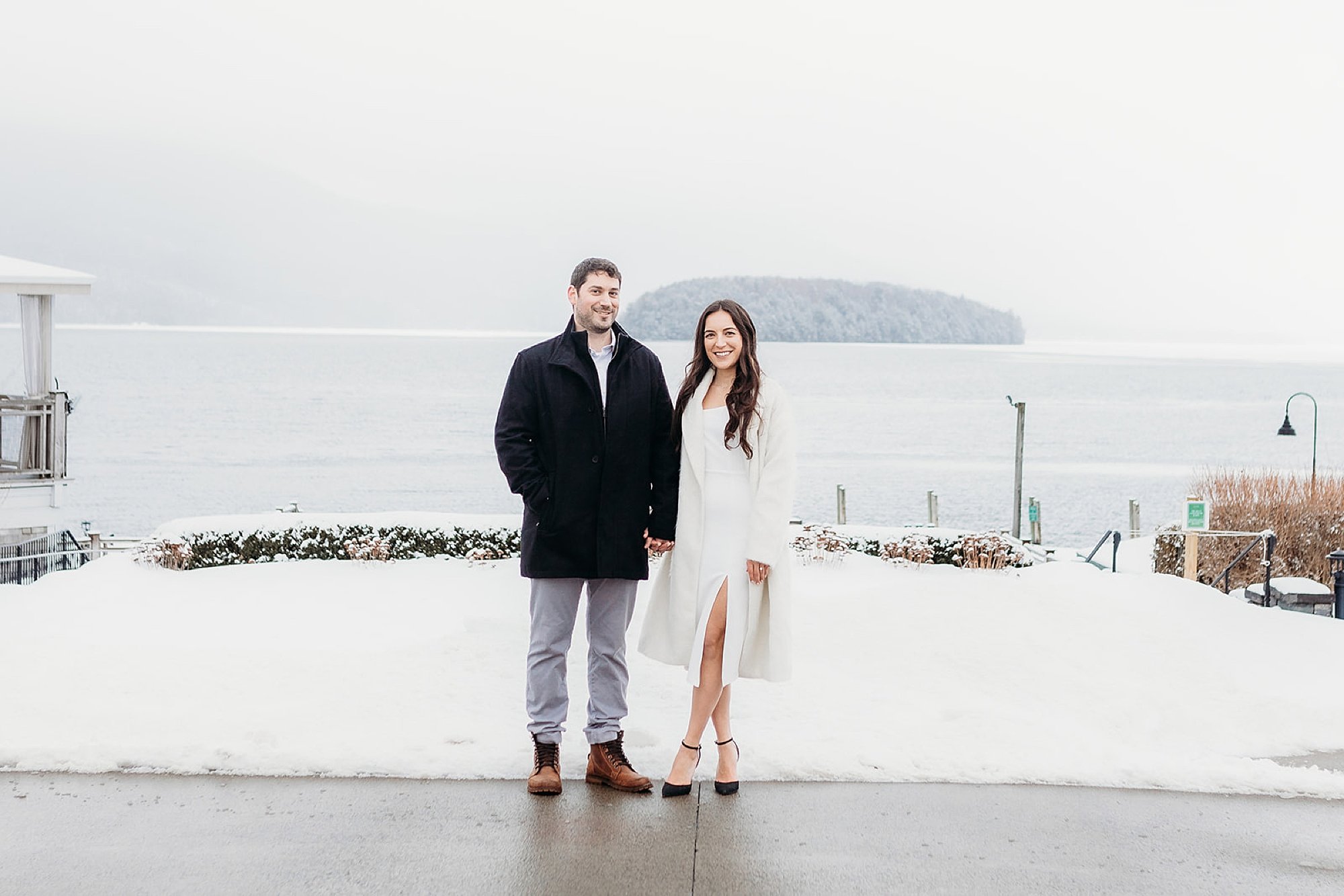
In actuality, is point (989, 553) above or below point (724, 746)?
above

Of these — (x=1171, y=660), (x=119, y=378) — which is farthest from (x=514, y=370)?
(x=119, y=378)

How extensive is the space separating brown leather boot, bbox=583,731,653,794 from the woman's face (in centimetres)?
158

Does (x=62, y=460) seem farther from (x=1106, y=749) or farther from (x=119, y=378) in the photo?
(x=119, y=378)

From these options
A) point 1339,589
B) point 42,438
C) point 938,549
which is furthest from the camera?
point 42,438

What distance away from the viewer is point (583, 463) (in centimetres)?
472

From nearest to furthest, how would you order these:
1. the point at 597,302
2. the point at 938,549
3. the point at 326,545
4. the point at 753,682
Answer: the point at 597,302 → the point at 753,682 → the point at 938,549 → the point at 326,545

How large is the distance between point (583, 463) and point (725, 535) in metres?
0.63

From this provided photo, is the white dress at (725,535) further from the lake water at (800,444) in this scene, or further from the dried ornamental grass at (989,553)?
the lake water at (800,444)

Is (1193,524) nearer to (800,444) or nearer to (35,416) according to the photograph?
(35,416)

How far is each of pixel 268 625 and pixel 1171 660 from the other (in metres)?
5.60

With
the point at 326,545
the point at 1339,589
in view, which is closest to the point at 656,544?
the point at 326,545

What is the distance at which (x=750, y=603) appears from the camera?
15.5 feet

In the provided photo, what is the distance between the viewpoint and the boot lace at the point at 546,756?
188 inches

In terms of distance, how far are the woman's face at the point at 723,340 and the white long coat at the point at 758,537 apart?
0.47 ft
